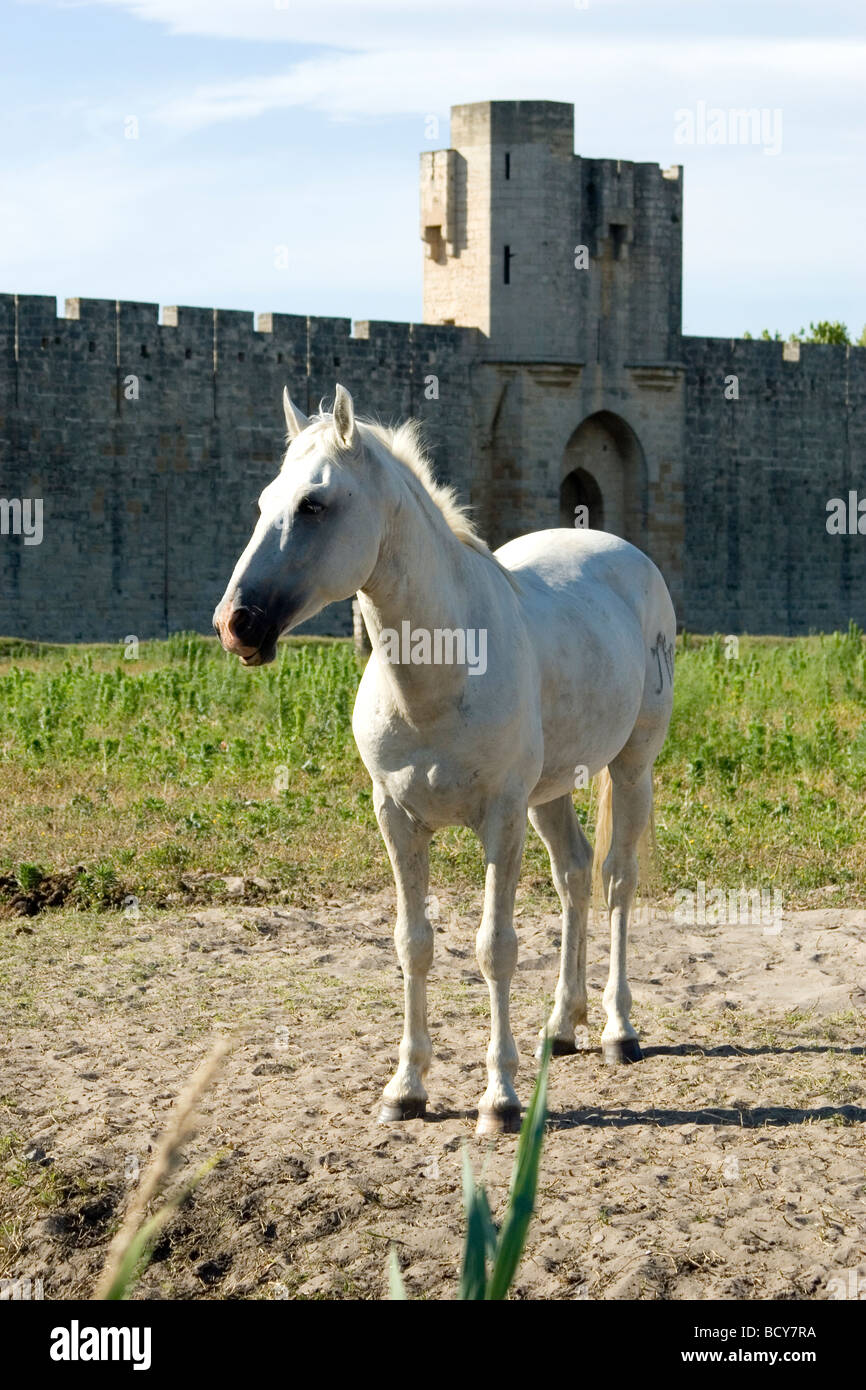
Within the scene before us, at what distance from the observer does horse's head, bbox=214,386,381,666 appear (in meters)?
4.35

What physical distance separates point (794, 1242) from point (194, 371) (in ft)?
79.0

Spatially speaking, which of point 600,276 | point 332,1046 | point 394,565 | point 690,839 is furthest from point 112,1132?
point 600,276

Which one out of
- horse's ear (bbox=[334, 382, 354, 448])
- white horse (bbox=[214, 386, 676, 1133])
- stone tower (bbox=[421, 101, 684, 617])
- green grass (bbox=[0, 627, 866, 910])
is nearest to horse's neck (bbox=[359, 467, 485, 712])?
white horse (bbox=[214, 386, 676, 1133])

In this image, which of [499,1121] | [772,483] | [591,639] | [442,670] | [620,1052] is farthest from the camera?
[772,483]

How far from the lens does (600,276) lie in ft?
98.2

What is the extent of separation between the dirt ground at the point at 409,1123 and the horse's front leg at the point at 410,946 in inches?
3.2

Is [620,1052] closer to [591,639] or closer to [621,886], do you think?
[621,886]

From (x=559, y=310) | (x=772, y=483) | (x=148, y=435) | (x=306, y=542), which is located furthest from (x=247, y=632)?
(x=772, y=483)

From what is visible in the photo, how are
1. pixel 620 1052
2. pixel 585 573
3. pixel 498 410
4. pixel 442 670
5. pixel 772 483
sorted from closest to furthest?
pixel 442 670
pixel 620 1052
pixel 585 573
pixel 498 410
pixel 772 483

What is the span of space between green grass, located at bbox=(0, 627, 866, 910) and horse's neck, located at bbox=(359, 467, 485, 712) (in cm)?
81

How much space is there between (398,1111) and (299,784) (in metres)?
5.57

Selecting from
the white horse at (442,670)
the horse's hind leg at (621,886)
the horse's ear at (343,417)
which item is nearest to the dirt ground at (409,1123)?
the horse's hind leg at (621,886)

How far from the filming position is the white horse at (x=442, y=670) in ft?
15.1

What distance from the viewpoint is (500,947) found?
523cm
